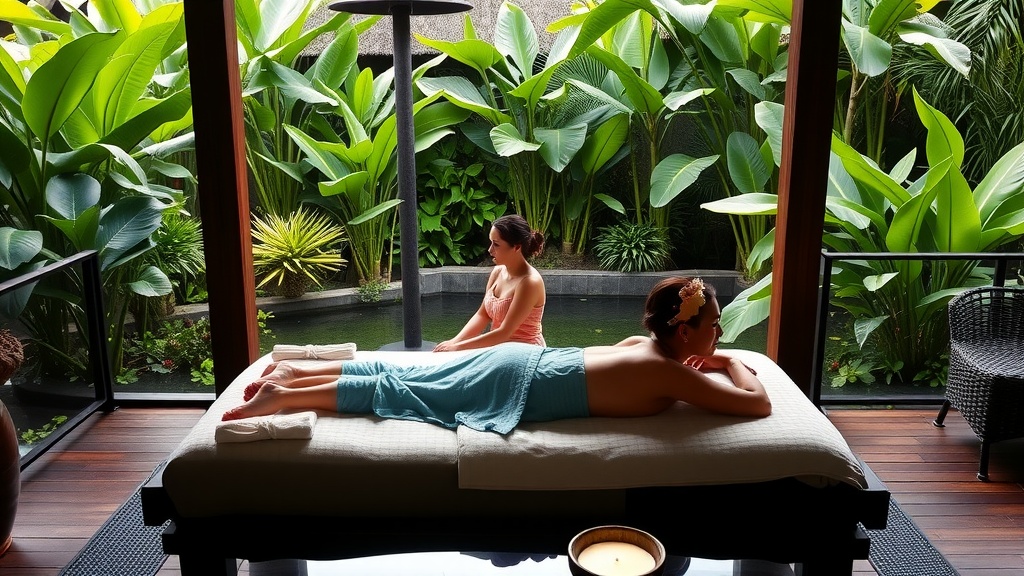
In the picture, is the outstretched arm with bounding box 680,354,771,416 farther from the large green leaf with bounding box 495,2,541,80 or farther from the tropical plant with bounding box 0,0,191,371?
the large green leaf with bounding box 495,2,541,80

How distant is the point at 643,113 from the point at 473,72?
1616 millimetres

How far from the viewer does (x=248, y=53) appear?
538 centimetres

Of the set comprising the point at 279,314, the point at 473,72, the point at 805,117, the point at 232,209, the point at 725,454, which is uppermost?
the point at 473,72

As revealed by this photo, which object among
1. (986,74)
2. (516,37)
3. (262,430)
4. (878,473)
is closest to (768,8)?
(986,74)

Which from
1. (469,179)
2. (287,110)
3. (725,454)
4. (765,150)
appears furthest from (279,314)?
(725,454)

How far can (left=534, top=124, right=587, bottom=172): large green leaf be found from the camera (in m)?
5.63

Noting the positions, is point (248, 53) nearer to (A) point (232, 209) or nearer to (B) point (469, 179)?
(B) point (469, 179)

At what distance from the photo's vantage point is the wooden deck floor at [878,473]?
2357 millimetres

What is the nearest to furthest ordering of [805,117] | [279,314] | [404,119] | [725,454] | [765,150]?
[725,454] → [805,117] → [404,119] → [765,150] → [279,314]

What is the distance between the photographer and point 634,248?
247 inches

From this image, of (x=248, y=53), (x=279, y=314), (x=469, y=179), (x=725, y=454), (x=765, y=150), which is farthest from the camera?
(x=469, y=179)

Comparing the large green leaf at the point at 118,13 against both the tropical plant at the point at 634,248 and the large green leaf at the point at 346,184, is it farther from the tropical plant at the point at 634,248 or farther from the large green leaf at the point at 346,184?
the tropical plant at the point at 634,248

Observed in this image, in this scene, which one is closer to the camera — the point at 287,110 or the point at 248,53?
the point at 248,53

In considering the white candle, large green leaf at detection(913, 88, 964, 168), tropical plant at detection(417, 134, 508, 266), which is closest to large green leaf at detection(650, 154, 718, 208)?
tropical plant at detection(417, 134, 508, 266)
